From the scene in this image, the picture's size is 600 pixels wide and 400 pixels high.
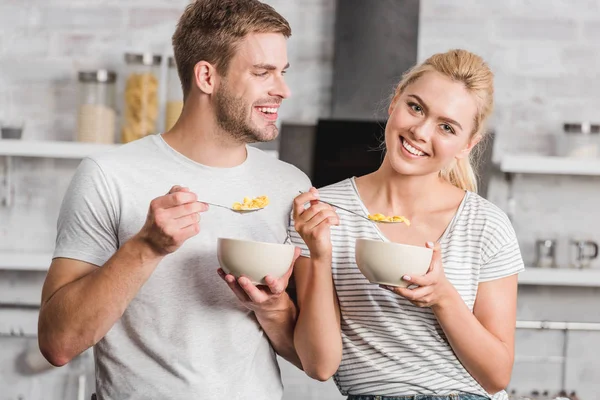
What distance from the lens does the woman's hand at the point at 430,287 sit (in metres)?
1.51

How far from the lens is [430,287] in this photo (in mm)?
1523

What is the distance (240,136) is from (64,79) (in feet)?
6.49

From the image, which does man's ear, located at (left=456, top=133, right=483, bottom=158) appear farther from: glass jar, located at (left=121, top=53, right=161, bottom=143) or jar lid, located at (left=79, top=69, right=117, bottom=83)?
jar lid, located at (left=79, top=69, right=117, bottom=83)

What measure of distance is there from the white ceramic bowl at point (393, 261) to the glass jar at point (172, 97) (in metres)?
1.83

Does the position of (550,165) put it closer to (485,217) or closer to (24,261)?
(485,217)

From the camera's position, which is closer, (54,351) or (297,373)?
(54,351)

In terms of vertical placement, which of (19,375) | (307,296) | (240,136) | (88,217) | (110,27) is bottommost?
(19,375)

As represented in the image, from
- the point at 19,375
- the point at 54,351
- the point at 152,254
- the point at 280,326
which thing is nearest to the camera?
the point at 152,254

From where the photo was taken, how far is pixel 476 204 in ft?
5.94

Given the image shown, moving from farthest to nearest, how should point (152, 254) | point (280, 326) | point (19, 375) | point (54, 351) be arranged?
point (19, 375)
point (280, 326)
point (54, 351)
point (152, 254)

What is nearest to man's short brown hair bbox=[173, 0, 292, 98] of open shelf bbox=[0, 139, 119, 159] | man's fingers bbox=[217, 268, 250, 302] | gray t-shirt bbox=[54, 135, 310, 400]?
gray t-shirt bbox=[54, 135, 310, 400]

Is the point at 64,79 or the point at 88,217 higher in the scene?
the point at 64,79

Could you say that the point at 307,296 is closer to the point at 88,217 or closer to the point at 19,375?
the point at 88,217

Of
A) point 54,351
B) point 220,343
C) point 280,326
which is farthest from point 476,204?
point 54,351
